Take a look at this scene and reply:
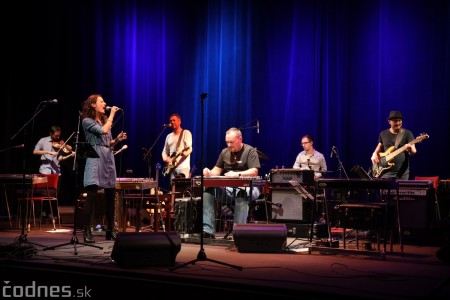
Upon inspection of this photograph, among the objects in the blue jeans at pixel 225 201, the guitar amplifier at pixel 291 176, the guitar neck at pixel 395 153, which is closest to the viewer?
the blue jeans at pixel 225 201

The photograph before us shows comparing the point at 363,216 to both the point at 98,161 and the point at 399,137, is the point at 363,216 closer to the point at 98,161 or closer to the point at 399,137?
the point at 399,137

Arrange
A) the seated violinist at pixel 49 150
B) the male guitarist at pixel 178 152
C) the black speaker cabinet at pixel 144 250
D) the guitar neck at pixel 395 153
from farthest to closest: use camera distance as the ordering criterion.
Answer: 1. the seated violinist at pixel 49 150
2. the male guitarist at pixel 178 152
3. the guitar neck at pixel 395 153
4. the black speaker cabinet at pixel 144 250

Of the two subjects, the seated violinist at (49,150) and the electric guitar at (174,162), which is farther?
the seated violinist at (49,150)

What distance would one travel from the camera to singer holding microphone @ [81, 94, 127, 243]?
256 inches

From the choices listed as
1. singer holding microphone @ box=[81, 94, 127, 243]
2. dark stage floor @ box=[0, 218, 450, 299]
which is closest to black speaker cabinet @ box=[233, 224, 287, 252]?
dark stage floor @ box=[0, 218, 450, 299]

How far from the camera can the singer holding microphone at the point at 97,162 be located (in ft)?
21.3

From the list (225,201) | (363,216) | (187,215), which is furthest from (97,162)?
(363,216)

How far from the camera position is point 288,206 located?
25.0 feet

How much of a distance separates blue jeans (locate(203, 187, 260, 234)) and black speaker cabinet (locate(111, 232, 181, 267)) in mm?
2048

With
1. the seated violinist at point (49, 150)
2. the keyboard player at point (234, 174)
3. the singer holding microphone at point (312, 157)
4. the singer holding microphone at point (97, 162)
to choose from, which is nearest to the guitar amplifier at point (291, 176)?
the keyboard player at point (234, 174)

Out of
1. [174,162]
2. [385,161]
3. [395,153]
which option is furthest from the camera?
[174,162]

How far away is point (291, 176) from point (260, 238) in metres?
1.61

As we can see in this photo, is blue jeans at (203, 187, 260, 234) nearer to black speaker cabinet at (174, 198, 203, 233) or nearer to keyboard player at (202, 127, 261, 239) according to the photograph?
keyboard player at (202, 127, 261, 239)

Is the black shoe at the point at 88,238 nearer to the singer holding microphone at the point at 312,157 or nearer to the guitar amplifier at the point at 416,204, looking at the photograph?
the guitar amplifier at the point at 416,204
